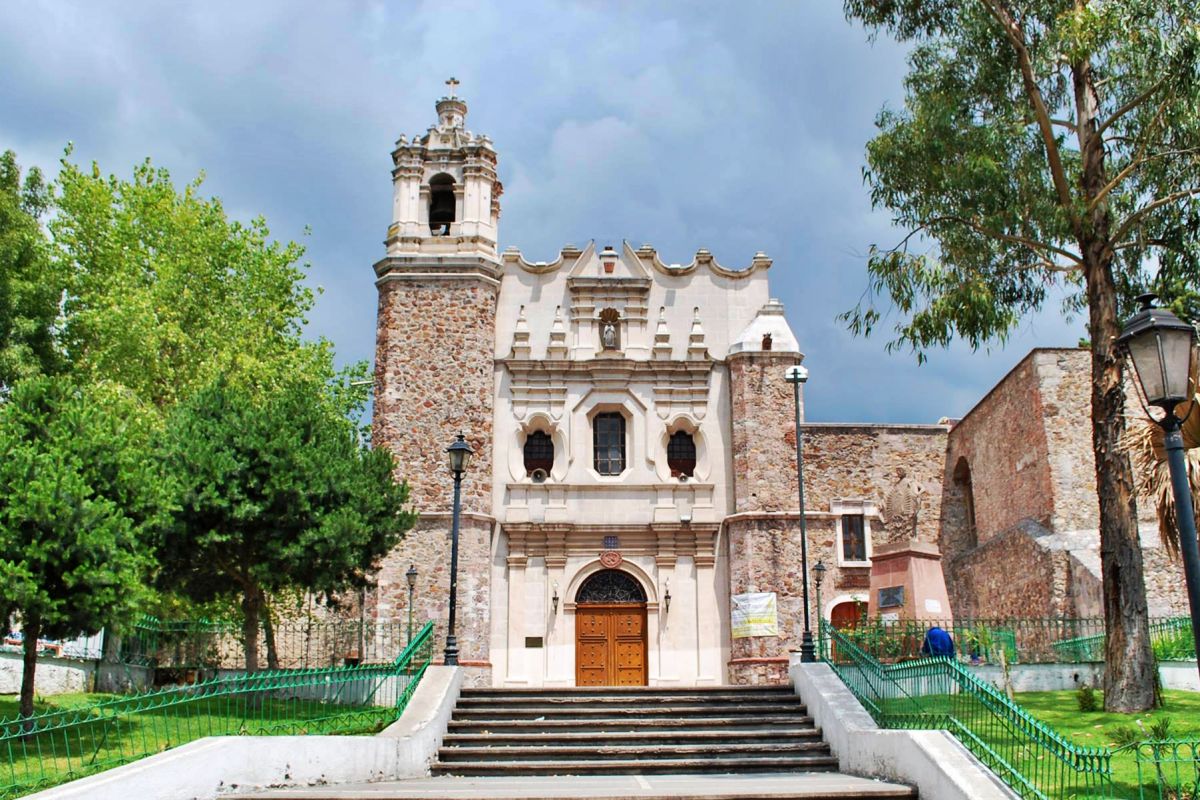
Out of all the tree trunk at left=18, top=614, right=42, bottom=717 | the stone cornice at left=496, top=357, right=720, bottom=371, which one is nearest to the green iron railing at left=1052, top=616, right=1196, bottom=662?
the stone cornice at left=496, top=357, right=720, bottom=371

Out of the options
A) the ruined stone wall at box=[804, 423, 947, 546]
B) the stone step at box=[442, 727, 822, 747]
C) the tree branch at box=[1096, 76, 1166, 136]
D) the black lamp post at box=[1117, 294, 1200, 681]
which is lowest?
the stone step at box=[442, 727, 822, 747]

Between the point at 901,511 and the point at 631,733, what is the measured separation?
18.7m

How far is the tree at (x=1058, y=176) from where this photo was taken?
13.5 m

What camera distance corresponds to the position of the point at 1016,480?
2566 cm

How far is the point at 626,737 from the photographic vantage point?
13.1 meters

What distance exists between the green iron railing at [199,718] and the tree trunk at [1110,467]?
8.56m

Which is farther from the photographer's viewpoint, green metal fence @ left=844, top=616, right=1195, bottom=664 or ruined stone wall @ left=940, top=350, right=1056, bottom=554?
ruined stone wall @ left=940, top=350, right=1056, bottom=554

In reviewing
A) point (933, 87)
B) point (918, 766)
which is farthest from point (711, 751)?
point (933, 87)

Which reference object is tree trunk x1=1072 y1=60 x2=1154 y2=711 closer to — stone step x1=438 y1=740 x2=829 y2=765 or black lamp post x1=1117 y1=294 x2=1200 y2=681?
stone step x1=438 y1=740 x2=829 y2=765

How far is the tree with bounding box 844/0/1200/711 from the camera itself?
1354cm

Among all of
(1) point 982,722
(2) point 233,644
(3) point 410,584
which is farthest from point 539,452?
(1) point 982,722

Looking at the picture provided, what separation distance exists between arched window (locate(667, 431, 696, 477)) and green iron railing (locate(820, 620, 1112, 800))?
9042 mm

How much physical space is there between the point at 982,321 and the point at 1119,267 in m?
2.55

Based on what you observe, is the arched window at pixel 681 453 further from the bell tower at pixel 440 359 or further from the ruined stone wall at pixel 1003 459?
the ruined stone wall at pixel 1003 459
